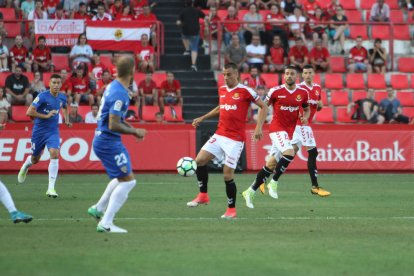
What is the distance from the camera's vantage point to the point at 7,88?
2867cm

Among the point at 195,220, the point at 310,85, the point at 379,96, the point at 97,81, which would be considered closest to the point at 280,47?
the point at 379,96

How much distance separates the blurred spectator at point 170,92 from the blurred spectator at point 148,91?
0.68 feet

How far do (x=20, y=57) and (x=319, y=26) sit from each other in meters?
9.86

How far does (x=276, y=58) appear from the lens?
31562mm

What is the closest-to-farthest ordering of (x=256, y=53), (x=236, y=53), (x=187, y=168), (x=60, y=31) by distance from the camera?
(x=187, y=168) → (x=60, y=31) → (x=236, y=53) → (x=256, y=53)

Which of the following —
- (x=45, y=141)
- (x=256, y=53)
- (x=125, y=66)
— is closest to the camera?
A: (x=125, y=66)

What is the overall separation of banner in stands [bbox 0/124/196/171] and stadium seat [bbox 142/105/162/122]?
277cm

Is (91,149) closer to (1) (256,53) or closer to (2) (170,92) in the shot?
(2) (170,92)

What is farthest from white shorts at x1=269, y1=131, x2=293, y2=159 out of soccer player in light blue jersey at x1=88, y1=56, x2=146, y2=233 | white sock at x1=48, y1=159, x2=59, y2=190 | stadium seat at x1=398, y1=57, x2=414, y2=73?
stadium seat at x1=398, y1=57, x2=414, y2=73

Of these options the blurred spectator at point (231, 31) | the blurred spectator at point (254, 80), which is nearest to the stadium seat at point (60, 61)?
the blurred spectator at point (231, 31)

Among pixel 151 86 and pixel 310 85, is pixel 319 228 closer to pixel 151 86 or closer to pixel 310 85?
pixel 310 85

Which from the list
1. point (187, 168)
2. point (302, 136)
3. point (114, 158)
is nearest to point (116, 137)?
point (114, 158)

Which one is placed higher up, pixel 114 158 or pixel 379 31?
pixel 379 31

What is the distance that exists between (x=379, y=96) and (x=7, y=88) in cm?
1131
